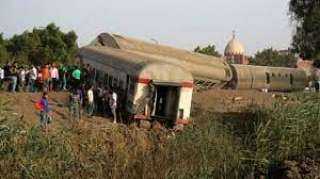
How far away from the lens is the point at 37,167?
11906mm

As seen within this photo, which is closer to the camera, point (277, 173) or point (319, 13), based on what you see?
point (277, 173)

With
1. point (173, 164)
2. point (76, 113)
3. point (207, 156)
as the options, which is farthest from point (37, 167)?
point (76, 113)

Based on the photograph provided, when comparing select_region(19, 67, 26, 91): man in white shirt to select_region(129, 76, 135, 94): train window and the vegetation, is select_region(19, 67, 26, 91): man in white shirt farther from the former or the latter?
the vegetation

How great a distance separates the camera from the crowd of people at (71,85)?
24672 mm

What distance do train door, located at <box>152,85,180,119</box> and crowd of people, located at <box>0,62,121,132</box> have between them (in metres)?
1.55

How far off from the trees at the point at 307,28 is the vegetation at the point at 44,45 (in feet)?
79.4

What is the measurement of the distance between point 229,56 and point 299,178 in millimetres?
76840

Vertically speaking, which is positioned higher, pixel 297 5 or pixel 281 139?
pixel 297 5

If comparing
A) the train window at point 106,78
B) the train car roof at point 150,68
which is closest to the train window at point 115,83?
the train car roof at point 150,68

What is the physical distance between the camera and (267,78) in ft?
140

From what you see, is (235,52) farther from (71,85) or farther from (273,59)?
(71,85)

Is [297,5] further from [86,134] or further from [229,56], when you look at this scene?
[229,56]

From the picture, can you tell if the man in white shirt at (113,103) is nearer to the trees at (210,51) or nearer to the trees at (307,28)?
the trees at (307,28)

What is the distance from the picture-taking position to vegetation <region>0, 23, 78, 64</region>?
189 ft
